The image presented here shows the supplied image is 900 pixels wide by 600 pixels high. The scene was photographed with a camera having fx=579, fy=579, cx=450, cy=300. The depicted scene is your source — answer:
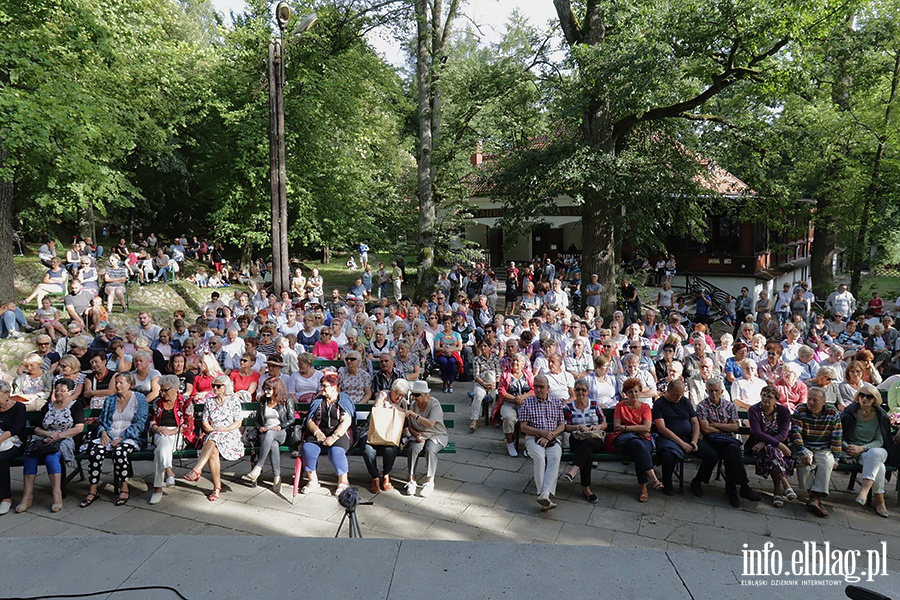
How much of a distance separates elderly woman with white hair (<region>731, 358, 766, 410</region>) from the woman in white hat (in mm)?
3714

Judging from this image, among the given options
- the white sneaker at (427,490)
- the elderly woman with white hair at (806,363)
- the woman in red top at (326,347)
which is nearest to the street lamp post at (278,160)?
the woman in red top at (326,347)

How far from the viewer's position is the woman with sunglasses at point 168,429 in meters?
6.03

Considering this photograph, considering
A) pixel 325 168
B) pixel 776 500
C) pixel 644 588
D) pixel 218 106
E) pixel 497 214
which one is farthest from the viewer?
pixel 497 214

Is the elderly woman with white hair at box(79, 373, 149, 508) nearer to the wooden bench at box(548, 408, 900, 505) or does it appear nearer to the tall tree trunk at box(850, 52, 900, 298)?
the wooden bench at box(548, 408, 900, 505)

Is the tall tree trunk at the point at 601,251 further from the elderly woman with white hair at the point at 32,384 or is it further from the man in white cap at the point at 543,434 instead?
the elderly woman with white hair at the point at 32,384

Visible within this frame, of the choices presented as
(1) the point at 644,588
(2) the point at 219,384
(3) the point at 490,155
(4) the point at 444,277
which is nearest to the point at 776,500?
(1) the point at 644,588

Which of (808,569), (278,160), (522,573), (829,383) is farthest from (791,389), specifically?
(278,160)

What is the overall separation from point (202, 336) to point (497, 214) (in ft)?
61.6

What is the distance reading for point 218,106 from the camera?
19797 mm

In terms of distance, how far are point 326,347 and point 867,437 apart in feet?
24.3

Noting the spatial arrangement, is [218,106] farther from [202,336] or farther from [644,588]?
[644,588]

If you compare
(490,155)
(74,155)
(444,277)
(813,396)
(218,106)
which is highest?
(218,106)

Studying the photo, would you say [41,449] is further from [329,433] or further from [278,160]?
[278,160]

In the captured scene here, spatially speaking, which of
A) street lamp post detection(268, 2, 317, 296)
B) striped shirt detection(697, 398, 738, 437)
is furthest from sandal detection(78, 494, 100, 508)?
striped shirt detection(697, 398, 738, 437)
